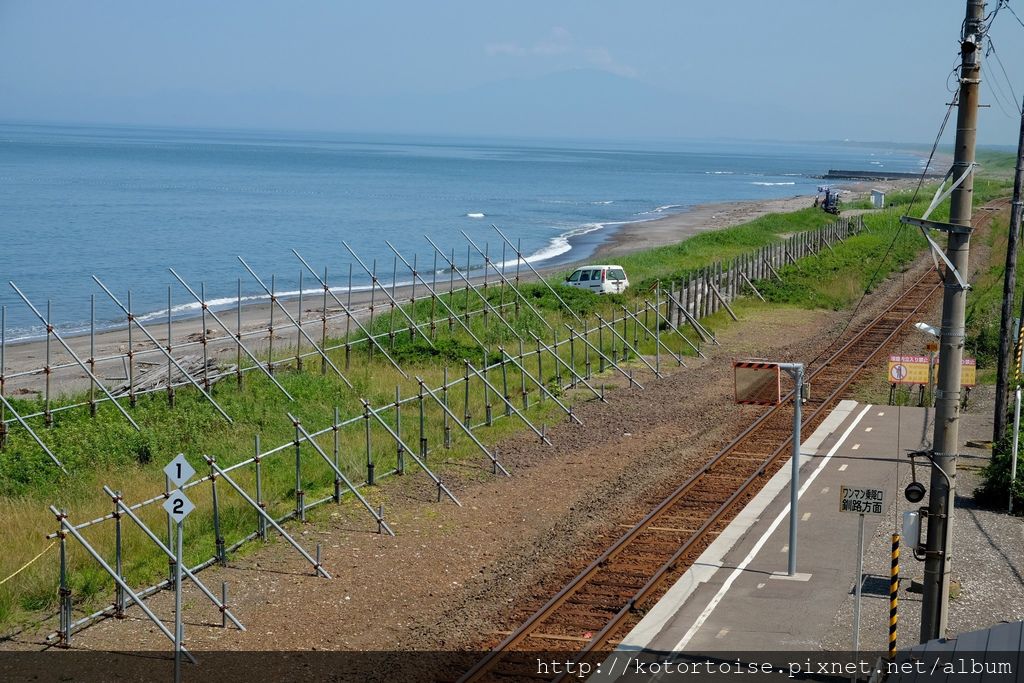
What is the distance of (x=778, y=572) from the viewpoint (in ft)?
53.4

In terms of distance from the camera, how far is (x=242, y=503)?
18.2 metres

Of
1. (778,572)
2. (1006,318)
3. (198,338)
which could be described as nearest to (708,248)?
(198,338)

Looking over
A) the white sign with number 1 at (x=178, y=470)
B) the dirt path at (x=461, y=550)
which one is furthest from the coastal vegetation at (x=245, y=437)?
the white sign with number 1 at (x=178, y=470)

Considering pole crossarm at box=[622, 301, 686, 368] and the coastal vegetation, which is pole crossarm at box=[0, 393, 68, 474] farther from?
pole crossarm at box=[622, 301, 686, 368]

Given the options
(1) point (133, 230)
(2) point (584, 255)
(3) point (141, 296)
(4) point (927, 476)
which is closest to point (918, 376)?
(4) point (927, 476)

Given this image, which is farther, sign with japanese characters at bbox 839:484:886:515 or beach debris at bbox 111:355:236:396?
beach debris at bbox 111:355:236:396

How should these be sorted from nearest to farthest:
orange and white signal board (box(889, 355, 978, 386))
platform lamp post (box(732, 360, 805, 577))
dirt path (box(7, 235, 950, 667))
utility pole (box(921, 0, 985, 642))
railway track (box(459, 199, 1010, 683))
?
1. utility pole (box(921, 0, 985, 642))
2. railway track (box(459, 199, 1010, 683))
3. dirt path (box(7, 235, 950, 667))
4. platform lamp post (box(732, 360, 805, 577))
5. orange and white signal board (box(889, 355, 978, 386))

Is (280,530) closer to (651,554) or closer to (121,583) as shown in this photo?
(121,583)

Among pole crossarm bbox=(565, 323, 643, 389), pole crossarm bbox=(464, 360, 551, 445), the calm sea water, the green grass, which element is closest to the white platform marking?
pole crossarm bbox=(464, 360, 551, 445)

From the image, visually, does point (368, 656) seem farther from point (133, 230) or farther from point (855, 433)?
point (133, 230)

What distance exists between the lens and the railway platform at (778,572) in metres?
13.8

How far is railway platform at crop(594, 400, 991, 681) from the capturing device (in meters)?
13.8

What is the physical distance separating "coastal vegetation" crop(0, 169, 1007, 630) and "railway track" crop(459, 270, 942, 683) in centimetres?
422

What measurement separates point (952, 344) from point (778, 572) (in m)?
5.51
